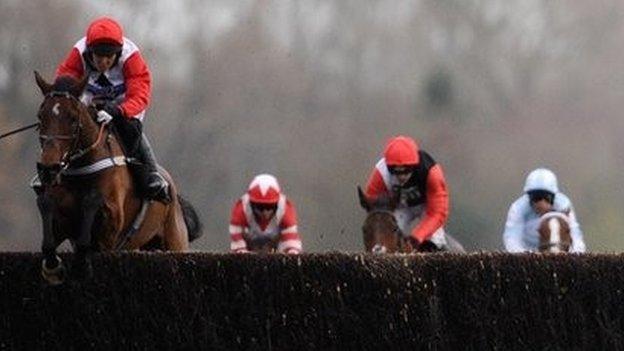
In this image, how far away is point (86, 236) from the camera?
13.6 metres

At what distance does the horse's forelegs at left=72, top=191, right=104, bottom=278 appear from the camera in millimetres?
13492

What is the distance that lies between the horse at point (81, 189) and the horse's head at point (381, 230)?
2.09 m

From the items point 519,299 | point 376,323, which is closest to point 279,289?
point 376,323

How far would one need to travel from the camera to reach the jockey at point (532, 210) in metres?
18.9

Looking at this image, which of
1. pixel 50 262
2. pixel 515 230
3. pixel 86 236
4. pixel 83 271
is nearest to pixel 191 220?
pixel 86 236

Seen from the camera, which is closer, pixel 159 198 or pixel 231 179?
pixel 159 198

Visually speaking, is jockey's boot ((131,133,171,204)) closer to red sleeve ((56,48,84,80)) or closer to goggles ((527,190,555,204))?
red sleeve ((56,48,84,80))

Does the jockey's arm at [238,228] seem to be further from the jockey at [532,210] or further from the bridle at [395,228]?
the bridle at [395,228]

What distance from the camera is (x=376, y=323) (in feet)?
45.3

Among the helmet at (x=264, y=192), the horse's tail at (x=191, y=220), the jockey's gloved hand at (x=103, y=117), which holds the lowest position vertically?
the horse's tail at (x=191, y=220)

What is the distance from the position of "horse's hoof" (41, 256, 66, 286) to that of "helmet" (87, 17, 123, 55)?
5.64 feet

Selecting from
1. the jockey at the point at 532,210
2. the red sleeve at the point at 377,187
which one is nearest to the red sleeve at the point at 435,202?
the red sleeve at the point at 377,187

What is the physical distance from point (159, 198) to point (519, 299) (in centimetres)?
271

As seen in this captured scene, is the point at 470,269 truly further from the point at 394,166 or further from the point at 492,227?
the point at 492,227
